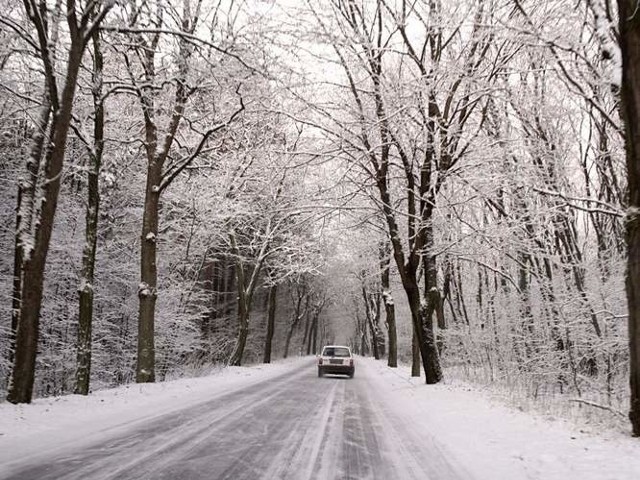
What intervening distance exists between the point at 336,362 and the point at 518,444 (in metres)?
16.8

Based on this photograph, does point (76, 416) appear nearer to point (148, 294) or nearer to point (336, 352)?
point (148, 294)

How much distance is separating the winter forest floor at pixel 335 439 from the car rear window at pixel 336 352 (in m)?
11.8

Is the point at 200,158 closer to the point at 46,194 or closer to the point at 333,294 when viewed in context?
the point at 46,194

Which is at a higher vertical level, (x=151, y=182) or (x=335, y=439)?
(x=151, y=182)

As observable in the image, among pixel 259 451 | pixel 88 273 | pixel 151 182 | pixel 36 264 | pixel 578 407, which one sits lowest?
pixel 578 407

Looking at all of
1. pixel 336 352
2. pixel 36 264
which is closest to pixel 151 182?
pixel 36 264

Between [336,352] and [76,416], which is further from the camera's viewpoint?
[336,352]

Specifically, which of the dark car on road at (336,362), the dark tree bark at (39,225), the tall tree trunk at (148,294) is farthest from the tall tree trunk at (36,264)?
the dark car on road at (336,362)

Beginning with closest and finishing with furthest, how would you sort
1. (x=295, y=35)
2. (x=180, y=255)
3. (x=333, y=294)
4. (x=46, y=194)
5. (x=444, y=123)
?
(x=46, y=194)
(x=295, y=35)
(x=444, y=123)
(x=180, y=255)
(x=333, y=294)

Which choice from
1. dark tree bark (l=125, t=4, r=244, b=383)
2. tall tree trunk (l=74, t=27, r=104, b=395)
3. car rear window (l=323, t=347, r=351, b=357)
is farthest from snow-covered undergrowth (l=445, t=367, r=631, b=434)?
tall tree trunk (l=74, t=27, r=104, b=395)

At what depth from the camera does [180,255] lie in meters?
24.3

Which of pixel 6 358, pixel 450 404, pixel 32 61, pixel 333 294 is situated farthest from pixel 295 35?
pixel 333 294

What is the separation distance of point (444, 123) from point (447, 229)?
12.1ft

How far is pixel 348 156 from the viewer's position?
52.1 ft
